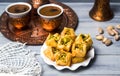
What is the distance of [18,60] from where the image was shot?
0.64 m

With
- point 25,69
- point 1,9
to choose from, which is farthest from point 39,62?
point 1,9

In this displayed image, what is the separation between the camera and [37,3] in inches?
29.9

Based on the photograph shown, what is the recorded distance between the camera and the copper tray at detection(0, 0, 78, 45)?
0.69 meters

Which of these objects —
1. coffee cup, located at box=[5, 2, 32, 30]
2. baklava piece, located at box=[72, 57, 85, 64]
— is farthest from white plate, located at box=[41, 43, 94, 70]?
coffee cup, located at box=[5, 2, 32, 30]

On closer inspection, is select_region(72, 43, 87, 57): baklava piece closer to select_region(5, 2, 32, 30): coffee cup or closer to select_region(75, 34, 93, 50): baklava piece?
select_region(75, 34, 93, 50): baklava piece

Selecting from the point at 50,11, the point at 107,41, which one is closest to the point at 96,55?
the point at 107,41

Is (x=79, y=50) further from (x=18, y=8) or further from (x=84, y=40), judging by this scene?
(x=18, y=8)

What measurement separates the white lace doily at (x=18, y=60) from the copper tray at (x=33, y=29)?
1.0 inches

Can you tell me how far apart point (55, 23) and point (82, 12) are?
0.45ft

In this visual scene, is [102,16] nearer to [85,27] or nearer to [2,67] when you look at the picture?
[85,27]

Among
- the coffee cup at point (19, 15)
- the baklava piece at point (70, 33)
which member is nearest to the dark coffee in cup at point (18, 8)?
the coffee cup at point (19, 15)

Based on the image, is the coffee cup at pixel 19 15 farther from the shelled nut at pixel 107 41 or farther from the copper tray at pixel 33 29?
the shelled nut at pixel 107 41

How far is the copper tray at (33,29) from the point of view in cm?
69

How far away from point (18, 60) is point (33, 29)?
0.38 feet
